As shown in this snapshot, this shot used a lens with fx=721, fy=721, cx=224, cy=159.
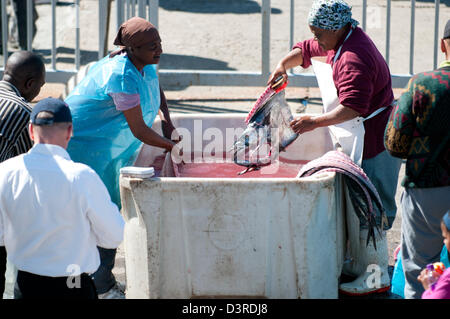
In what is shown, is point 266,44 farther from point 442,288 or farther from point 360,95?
point 442,288

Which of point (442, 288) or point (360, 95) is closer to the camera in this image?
point (442, 288)

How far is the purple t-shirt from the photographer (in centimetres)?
379

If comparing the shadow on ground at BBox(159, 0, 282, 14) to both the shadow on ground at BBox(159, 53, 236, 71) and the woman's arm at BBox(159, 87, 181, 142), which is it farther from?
the woman's arm at BBox(159, 87, 181, 142)

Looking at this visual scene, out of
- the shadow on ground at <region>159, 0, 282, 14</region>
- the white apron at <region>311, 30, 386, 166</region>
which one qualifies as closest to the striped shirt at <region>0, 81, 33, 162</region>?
the white apron at <region>311, 30, 386, 166</region>

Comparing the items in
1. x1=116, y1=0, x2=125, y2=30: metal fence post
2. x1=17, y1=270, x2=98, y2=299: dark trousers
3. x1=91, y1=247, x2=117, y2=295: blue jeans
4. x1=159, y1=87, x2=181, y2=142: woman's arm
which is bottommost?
x1=91, y1=247, x2=117, y2=295: blue jeans

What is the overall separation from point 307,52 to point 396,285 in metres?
1.52

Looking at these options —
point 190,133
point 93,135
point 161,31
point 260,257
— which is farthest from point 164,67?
point 260,257

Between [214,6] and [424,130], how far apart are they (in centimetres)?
1019

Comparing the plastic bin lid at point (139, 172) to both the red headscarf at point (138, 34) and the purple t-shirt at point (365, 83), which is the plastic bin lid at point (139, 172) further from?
the purple t-shirt at point (365, 83)

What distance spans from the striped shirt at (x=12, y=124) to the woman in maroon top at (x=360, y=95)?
144 cm

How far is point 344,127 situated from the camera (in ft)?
13.3

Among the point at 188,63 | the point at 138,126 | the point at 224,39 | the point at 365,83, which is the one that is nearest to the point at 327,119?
the point at 365,83

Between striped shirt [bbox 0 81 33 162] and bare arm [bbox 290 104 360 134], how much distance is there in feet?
4.70

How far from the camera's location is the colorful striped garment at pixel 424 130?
10.4 ft
